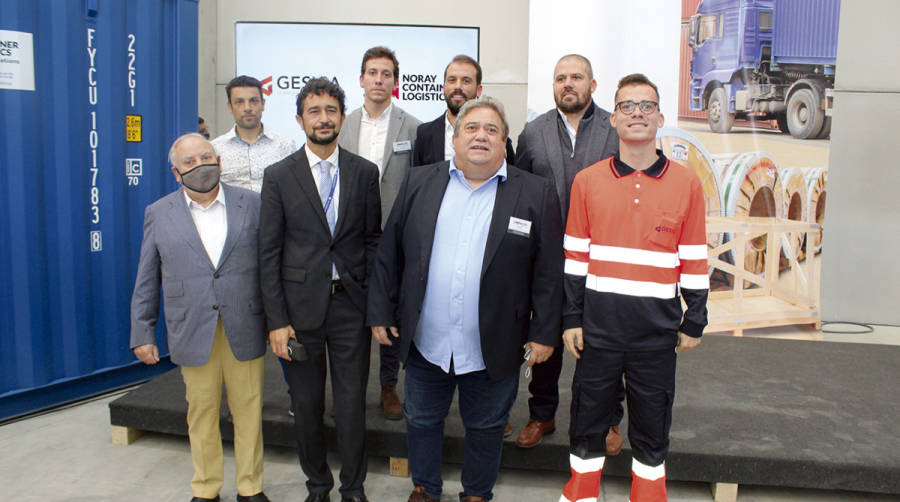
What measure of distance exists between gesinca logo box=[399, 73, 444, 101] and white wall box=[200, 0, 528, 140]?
0.19 metres

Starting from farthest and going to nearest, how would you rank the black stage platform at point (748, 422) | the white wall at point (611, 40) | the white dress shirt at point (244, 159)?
1. the white wall at point (611, 40)
2. the white dress shirt at point (244, 159)
3. the black stage platform at point (748, 422)

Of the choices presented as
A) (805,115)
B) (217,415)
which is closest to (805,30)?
(805,115)

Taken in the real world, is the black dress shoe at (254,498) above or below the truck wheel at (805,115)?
below

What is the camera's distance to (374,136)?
3.26 m

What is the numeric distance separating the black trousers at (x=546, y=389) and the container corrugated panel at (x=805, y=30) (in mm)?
3531

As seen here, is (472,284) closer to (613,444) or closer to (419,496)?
(419,496)

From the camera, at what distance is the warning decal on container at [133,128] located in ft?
12.9

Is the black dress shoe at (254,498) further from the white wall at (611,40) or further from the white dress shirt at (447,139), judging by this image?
the white wall at (611,40)

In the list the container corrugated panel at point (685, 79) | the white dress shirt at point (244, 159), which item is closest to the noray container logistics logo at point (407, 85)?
the container corrugated panel at point (685, 79)

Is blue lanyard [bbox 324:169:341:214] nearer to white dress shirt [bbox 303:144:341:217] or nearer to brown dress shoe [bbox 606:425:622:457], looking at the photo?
white dress shirt [bbox 303:144:341:217]

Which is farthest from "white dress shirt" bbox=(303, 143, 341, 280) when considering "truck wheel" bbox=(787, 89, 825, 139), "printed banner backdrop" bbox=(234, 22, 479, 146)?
"truck wheel" bbox=(787, 89, 825, 139)

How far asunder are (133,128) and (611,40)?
335 cm

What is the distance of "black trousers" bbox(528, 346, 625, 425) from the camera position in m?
2.87

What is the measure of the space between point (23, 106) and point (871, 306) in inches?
254
